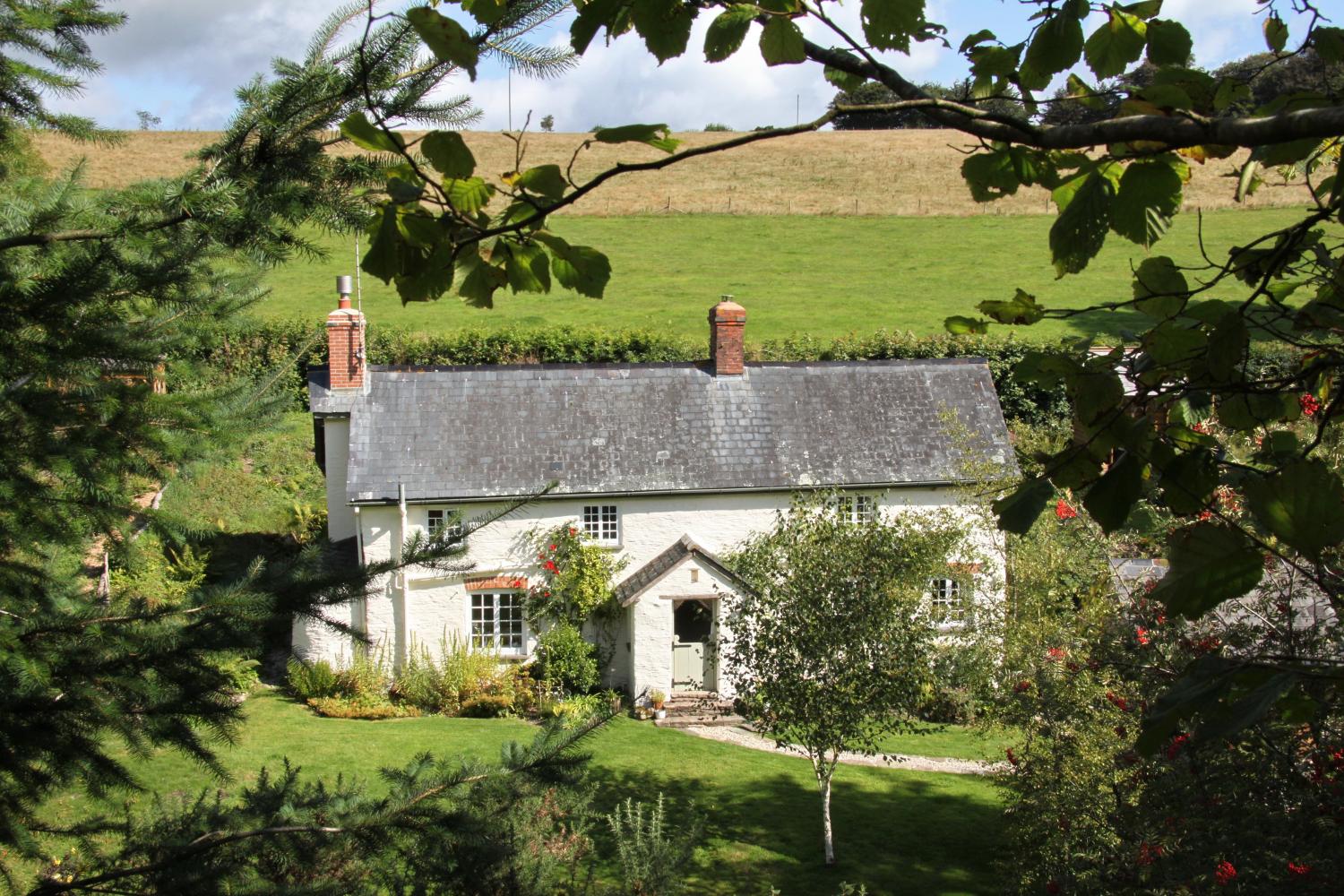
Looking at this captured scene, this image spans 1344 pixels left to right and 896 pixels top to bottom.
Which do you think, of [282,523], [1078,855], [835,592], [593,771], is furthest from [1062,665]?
[282,523]

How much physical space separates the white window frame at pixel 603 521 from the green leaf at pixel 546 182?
60.6ft

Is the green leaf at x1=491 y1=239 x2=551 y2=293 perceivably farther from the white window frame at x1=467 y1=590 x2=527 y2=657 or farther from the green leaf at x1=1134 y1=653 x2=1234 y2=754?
the white window frame at x1=467 y1=590 x2=527 y2=657

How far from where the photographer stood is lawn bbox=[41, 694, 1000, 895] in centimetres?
1420

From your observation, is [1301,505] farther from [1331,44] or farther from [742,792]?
[742,792]

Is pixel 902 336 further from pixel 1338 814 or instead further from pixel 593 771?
pixel 1338 814

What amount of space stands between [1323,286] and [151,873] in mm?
4786

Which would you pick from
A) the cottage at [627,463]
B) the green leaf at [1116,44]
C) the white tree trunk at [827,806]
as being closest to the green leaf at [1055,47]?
the green leaf at [1116,44]

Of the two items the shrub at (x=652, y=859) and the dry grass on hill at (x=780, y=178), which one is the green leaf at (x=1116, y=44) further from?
the dry grass on hill at (x=780, y=178)

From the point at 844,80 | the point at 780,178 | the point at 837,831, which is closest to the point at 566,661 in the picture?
the point at 837,831

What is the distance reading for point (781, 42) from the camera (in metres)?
2.25

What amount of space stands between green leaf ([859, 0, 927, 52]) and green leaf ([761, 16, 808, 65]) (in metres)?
0.14

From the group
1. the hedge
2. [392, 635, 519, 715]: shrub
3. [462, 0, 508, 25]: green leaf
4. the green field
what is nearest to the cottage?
[392, 635, 519, 715]: shrub

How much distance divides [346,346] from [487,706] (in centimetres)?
723

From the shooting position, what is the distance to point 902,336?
29969 mm
